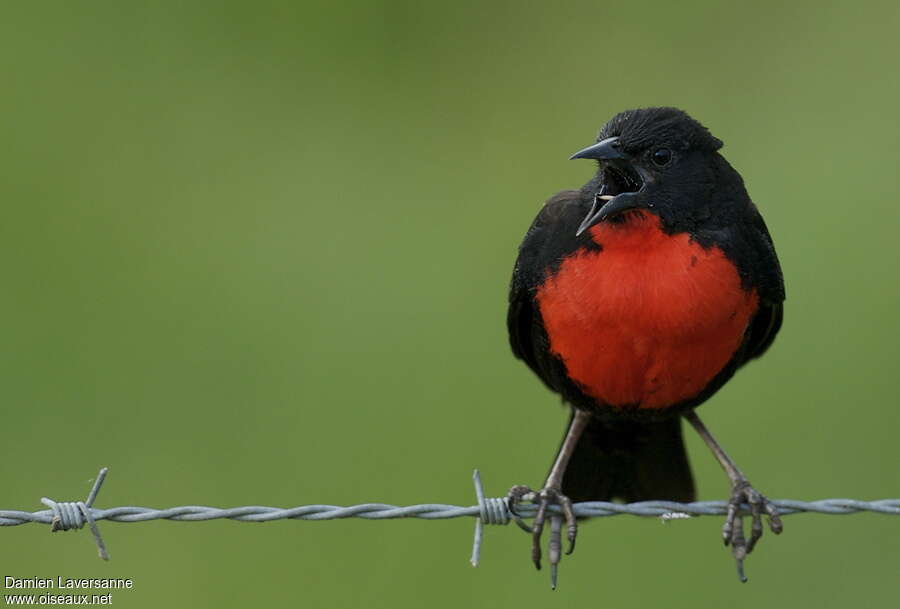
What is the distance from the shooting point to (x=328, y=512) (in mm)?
5656

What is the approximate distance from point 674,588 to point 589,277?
2.41 metres

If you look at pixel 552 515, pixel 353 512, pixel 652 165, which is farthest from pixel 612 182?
pixel 353 512

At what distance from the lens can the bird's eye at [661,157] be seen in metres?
6.34

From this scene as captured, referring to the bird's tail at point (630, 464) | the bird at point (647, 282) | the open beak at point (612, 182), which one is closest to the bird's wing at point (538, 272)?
the bird at point (647, 282)

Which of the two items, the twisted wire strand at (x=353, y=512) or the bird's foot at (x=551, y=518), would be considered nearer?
the twisted wire strand at (x=353, y=512)

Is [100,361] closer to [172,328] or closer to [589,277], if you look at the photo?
[172,328]

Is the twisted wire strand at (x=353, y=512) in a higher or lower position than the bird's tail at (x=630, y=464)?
lower

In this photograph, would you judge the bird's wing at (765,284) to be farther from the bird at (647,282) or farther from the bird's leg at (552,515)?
the bird's leg at (552,515)

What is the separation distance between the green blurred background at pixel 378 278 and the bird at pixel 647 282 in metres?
1.69

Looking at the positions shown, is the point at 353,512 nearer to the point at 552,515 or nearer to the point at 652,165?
the point at 552,515

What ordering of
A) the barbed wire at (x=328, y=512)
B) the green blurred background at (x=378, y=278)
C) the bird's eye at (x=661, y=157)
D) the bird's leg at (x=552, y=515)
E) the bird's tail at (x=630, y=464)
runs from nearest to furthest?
1. the barbed wire at (x=328, y=512)
2. the bird's eye at (x=661, y=157)
3. the bird's leg at (x=552, y=515)
4. the bird's tail at (x=630, y=464)
5. the green blurred background at (x=378, y=278)

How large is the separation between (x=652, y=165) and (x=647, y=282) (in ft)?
1.42

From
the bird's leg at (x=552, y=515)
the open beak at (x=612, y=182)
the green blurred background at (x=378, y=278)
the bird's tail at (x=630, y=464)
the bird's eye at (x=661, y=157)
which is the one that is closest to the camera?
the open beak at (x=612, y=182)

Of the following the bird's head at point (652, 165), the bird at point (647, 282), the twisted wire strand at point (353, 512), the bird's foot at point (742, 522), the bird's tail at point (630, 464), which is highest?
the bird's head at point (652, 165)
